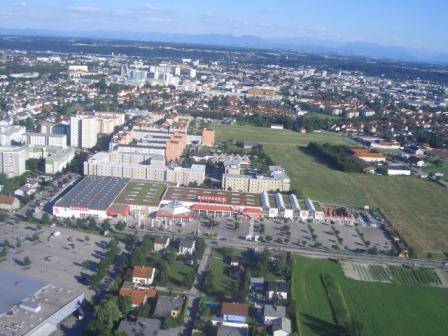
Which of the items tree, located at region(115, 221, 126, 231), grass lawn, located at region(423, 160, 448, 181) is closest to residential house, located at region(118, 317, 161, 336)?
tree, located at region(115, 221, 126, 231)

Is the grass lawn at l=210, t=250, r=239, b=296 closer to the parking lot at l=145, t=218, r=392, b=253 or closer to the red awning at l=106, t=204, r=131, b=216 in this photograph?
the parking lot at l=145, t=218, r=392, b=253

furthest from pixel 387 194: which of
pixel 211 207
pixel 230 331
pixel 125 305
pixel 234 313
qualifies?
pixel 125 305

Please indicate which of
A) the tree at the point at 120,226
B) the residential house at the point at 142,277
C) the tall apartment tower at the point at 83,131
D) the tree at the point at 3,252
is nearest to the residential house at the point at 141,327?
the residential house at the point at 142,277

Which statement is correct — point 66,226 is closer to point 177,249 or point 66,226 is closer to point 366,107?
point 177,249

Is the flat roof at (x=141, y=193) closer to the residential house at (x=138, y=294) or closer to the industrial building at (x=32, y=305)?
the residential house at (x=138, y=294)

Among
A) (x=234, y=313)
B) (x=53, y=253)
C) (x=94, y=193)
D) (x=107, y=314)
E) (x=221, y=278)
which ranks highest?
(x=107, y=314)

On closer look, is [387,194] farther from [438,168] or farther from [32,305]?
[32,305]

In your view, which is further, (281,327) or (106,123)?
(106,123)
